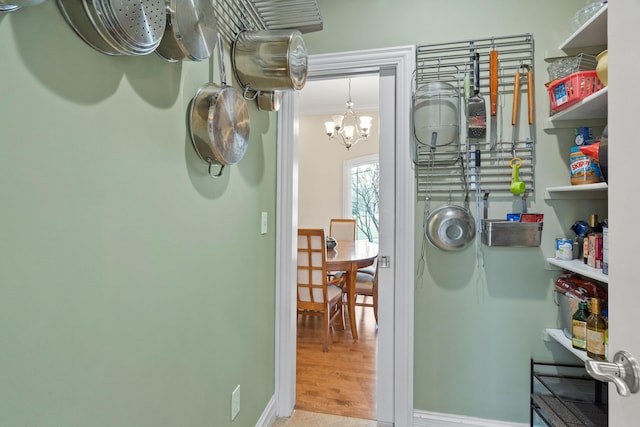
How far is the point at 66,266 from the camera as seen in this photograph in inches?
27.0

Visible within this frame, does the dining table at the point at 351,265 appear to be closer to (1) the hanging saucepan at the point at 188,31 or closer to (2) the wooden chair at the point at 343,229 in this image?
(2) the wooden chair at the point at 343,229

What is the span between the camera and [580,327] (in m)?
1.41

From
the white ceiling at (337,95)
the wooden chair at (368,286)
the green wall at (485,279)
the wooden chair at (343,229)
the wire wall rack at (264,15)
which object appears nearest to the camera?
the wire wall rack at (264,15)

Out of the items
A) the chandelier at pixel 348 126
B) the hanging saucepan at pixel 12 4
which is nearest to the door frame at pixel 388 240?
the hanging saucepan at pixel 12 4

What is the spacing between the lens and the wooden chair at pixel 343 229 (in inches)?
178

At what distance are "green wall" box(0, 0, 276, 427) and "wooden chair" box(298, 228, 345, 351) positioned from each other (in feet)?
4.47

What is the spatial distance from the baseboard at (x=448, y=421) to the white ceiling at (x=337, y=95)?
293 cm

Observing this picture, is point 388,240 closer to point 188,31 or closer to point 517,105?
point 517,105

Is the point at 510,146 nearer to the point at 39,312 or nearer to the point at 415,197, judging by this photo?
the point at 415,197

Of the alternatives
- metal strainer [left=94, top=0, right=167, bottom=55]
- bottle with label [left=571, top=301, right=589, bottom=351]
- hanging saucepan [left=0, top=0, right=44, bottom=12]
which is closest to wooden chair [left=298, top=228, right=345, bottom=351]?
bottle with label [left=571, top=301, right=589, bottom=351]

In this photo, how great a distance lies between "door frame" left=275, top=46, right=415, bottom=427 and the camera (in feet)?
5.86

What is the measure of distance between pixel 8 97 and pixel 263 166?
3.91 ft

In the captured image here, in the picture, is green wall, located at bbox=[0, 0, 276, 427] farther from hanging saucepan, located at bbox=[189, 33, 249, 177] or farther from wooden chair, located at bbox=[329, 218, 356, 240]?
wooden chair, located at bbox=[329, 218, 356, 240]

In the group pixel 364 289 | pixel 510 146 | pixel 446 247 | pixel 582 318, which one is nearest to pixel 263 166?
pixel 446 247
